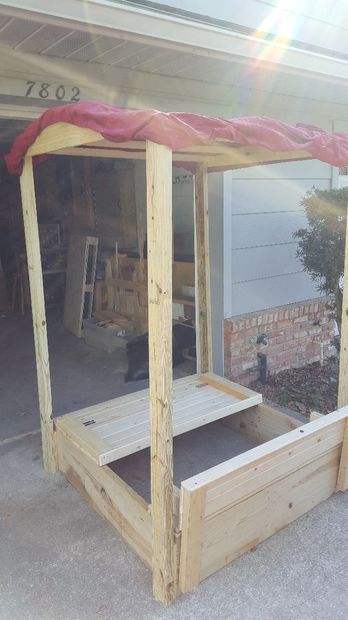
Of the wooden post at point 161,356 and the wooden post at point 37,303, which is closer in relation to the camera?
the wooden post at point 161,356

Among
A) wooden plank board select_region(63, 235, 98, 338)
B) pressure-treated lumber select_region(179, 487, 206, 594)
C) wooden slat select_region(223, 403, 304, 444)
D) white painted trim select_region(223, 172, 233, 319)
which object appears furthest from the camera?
wooden plank board select_region(63, 235, 98, 338)

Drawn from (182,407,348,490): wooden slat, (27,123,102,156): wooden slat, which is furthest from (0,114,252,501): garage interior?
(27,123,102,156): wooden slat

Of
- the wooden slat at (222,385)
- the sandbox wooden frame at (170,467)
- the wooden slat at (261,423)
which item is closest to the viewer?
the sandbox wooden frame at (170,467)

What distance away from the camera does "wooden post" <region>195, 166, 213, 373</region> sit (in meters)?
3.49

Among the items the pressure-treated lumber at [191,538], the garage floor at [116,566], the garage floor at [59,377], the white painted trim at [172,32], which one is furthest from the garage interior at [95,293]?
the white painted trim at [172,32]

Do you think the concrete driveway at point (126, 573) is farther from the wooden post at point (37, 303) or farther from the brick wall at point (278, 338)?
the brick wall at point (278, 338)

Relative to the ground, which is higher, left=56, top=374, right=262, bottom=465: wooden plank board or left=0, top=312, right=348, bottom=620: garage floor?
left=56, top=374, right=262, bottom=465: wooden plank board

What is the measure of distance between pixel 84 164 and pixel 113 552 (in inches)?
247

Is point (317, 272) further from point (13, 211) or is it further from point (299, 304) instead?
point (13, 211)

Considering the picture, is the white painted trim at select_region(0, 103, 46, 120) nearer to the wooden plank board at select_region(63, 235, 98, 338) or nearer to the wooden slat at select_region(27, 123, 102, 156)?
the wooden slat at select_region(27, 123, 102, 156)

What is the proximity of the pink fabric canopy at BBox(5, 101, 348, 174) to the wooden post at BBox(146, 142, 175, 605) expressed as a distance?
66 mm

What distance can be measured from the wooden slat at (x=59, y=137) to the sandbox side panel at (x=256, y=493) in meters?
1.60

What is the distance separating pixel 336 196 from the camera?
4.00 meters

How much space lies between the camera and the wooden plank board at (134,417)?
108 inches
